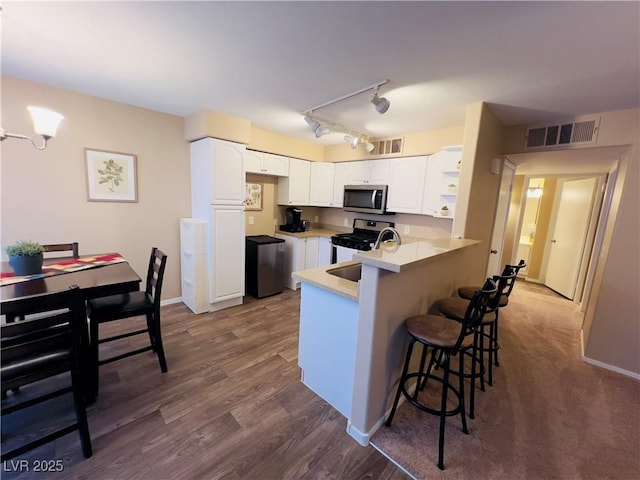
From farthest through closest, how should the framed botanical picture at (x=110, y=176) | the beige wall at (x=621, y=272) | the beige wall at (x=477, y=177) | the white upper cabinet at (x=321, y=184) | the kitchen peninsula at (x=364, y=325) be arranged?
the white upper cabinet at (x=321, y=184) < the framed botanical picture at (x=110, y=176) < the beige wall at (x=477, y=177) < the beige wall at (x=621, y=272) < the kitchen peninsula at (x=364, y=325)

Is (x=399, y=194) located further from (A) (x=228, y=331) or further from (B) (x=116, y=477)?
(B) (x=116, y=477)

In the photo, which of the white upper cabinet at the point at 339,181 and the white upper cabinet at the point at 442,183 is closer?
the white upper cabinet at the point at 442,183

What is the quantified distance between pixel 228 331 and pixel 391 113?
292 cm

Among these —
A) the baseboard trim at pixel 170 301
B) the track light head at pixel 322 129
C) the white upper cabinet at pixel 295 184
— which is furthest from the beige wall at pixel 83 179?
the track light head at pixel 322 129

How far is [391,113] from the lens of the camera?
9.26ft

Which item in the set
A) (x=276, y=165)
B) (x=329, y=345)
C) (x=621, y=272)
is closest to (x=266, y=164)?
(x=276, y=165)

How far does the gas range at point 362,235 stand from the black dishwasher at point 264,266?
2.88 ft

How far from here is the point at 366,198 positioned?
4000 mm

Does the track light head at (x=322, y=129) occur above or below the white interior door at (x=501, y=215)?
above

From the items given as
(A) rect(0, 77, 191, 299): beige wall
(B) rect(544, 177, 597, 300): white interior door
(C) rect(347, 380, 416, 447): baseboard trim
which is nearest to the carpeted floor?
(C) rect(347, 380, 416, 447): baseboard trim

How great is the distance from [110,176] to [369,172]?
323 centimetres

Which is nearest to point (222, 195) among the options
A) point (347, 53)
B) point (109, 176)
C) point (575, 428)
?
point (109, 176)

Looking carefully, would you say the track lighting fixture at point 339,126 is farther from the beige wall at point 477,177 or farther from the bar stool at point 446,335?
the bar stool at point 446,335

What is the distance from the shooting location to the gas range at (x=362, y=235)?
145 inches
